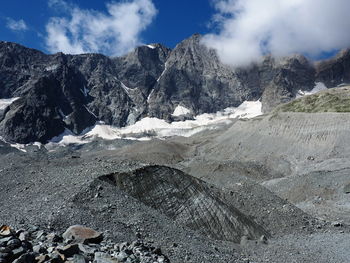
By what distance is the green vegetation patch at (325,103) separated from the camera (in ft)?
416

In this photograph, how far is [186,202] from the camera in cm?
2983

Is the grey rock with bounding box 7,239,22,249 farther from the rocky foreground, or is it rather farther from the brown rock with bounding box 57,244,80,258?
the brown rock with bounding box 57,244,80,258

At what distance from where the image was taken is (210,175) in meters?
76.9

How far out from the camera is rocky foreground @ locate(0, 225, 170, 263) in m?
13.7

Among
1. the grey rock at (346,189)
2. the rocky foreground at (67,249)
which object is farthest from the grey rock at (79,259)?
the grey rock at (346,189)

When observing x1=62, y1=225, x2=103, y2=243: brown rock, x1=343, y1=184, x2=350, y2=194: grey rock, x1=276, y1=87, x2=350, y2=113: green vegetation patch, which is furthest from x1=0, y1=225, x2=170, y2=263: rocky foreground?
x1=276, y1=87, x2=350, y2=113: green vegetation patch

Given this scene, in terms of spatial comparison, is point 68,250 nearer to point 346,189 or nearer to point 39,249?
point 39,249

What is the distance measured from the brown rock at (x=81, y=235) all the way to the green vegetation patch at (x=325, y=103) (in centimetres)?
11291

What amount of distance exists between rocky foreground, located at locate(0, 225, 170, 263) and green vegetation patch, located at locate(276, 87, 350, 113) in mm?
112888

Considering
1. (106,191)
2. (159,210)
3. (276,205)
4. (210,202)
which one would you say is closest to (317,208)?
(276,205)

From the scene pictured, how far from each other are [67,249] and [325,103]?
132 metres

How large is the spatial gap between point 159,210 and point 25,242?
45.2ft

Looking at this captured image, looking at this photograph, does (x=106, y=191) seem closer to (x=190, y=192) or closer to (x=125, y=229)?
(x=125, y=229)

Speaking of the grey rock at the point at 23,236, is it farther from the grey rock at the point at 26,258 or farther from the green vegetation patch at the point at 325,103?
the green vegetation patch at the point at 325,103
